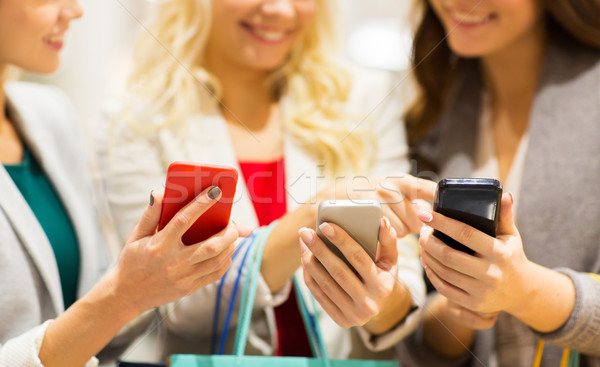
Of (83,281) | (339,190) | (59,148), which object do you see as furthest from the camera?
(59,148)

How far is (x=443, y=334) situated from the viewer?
967 millimetres

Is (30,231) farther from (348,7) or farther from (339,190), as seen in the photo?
(348,7)

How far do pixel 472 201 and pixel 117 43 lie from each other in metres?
1.41

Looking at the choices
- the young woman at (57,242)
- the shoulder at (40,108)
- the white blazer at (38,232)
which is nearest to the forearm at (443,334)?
the young woman at (57,242)

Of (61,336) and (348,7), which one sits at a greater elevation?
(61,336)

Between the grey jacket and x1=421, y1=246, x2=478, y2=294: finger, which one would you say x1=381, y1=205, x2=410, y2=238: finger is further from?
the grey jacket

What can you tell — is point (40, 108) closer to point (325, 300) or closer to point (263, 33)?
point (263, 33)

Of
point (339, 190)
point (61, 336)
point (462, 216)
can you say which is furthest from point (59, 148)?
point (462, 216)

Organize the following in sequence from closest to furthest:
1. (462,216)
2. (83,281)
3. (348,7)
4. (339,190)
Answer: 1. (462,216)
2. (339,190)
3. (83,281)
4. (348,7)

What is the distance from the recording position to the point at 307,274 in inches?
27.7

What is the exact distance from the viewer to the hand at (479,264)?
63 cm

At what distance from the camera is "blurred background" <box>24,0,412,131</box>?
1604mm

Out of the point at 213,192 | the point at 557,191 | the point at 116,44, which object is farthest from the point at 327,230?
the point at 116,44

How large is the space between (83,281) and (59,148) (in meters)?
0.27
